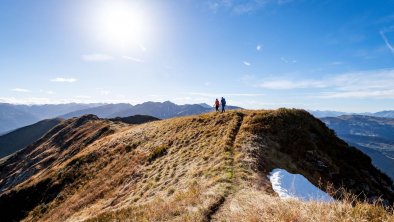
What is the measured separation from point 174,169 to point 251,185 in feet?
43.4

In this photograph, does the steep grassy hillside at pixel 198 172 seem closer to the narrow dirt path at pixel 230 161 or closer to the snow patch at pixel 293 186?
the narrow dirt path at pixel 230 161

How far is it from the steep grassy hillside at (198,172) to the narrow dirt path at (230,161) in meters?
0.07

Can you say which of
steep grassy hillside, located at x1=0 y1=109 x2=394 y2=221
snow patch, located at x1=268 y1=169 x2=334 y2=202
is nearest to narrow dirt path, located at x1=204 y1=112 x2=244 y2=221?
steep grassy hillside, located at x1=0 y1=109 x2=394 y2=221

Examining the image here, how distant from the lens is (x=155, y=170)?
110ft

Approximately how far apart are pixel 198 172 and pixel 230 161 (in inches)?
113

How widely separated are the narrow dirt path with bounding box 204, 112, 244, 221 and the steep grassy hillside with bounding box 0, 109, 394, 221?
7 centimetres

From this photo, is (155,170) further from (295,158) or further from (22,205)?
(22,205)

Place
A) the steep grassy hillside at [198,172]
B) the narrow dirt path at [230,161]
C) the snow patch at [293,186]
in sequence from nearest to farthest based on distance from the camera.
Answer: the narrow dirt path at [230,161], the steep grassy hillside at [198,172], the snow patch at [293,186]

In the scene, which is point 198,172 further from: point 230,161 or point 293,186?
point 293,186

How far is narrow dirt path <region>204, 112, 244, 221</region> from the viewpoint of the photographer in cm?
1349

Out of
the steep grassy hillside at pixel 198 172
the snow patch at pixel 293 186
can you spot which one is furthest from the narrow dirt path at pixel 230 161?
the snow patch at pixel 293 186

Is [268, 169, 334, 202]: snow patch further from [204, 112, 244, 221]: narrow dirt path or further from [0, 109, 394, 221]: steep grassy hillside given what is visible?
[204, 112, 244, 221]: narrow dirt path

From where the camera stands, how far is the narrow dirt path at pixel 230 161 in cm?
1349

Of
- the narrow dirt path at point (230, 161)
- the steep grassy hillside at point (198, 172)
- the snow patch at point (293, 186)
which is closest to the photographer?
the narrow dirt path at point (230, 161)
